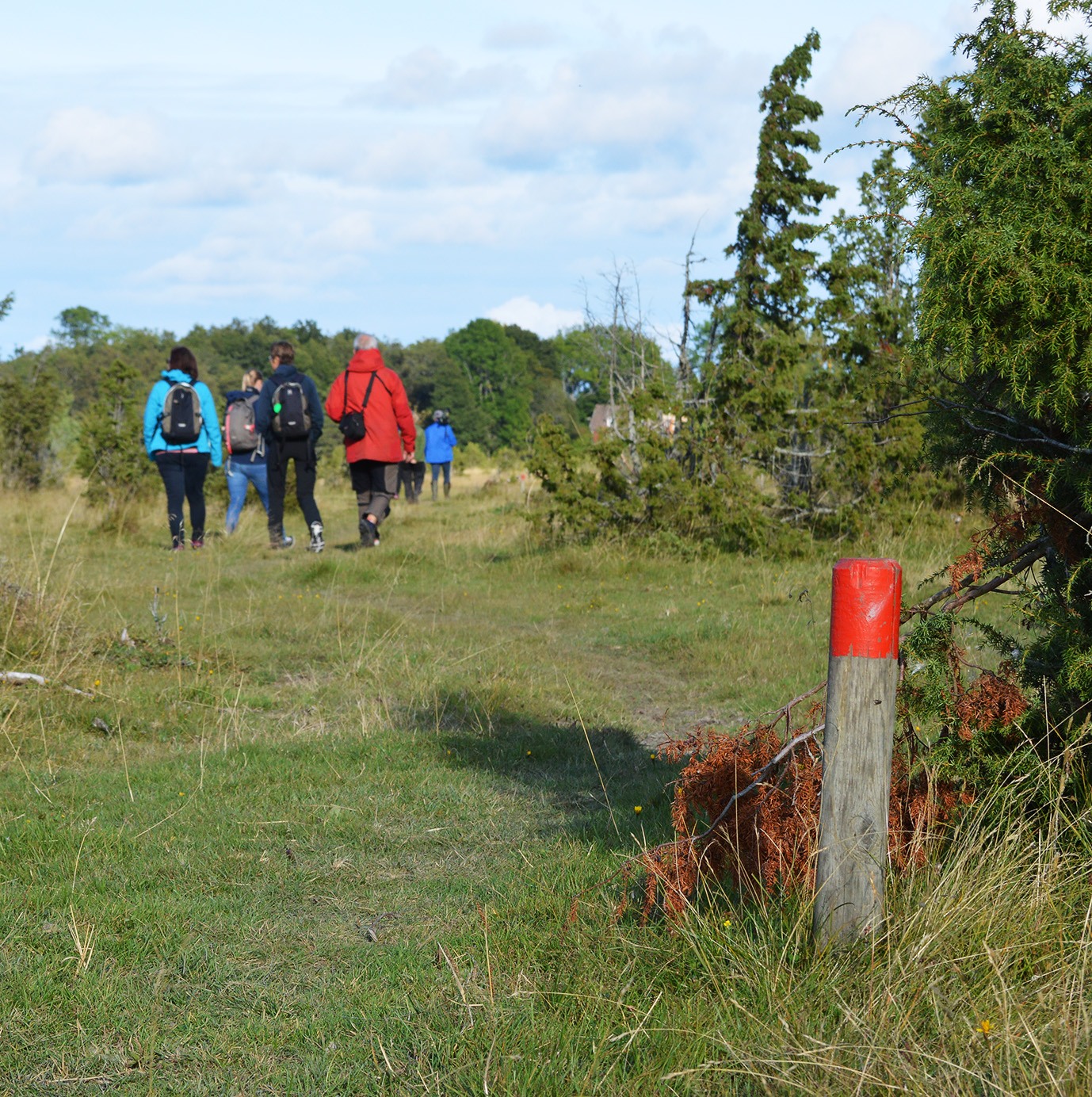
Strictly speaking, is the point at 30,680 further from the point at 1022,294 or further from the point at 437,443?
the point at 437,443

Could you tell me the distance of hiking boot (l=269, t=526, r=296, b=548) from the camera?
1366 cm

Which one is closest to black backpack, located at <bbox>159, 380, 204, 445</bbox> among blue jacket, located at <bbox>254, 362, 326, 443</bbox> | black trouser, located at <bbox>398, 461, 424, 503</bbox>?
blue jacket, located at <bbox>254, 362, 326, 443</bbox>

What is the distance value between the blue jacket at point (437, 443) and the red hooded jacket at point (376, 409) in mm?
11599

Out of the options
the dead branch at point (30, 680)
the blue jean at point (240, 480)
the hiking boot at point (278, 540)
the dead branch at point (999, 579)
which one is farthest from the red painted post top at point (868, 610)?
the blue jean at point (240, 480)

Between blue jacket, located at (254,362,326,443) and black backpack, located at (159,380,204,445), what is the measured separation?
0.75 m

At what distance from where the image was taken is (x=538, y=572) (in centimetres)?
1153

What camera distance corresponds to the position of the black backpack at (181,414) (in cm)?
1277

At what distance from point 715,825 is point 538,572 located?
8.12 m

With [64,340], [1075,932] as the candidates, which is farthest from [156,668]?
[64,340]

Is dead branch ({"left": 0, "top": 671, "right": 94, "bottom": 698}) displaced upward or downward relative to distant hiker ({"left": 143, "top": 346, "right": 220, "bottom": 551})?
downward

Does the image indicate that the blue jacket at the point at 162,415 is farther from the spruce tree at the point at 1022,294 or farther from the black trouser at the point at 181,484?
the spruce tree at the point at 1022,294

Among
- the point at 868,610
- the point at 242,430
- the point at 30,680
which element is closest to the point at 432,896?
the point at 868,610

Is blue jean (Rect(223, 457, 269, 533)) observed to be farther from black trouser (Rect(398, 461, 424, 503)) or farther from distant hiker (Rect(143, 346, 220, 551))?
black trouser (Rect(398, 461, 424, 503))

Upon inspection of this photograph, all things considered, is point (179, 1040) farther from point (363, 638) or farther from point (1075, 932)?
point (363, 638)
